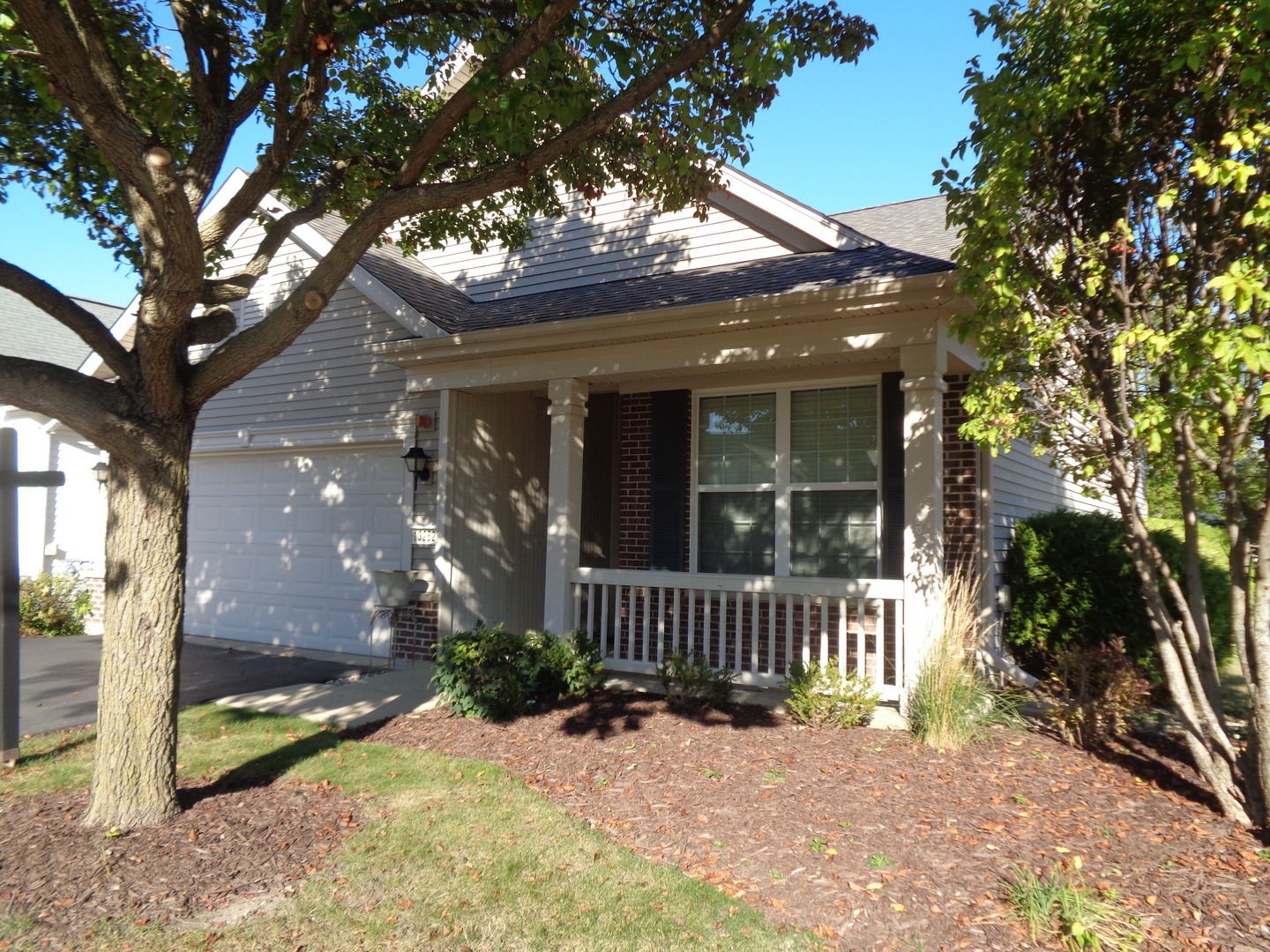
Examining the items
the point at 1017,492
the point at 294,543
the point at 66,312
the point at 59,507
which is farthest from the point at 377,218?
the point at 59,507

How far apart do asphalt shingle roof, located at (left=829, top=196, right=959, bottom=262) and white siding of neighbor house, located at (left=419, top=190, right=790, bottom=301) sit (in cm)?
147

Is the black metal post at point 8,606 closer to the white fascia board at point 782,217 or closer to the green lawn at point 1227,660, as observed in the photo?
the white fascia board at point 782,217

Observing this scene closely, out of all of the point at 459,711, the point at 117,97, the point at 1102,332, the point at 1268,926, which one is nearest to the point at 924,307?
the point at 1102,332

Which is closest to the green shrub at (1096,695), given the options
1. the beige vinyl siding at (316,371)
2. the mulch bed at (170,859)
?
the mulch bed at (170,859)

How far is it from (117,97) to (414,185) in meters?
1.60

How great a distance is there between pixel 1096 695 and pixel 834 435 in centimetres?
311

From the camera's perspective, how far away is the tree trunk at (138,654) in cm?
439

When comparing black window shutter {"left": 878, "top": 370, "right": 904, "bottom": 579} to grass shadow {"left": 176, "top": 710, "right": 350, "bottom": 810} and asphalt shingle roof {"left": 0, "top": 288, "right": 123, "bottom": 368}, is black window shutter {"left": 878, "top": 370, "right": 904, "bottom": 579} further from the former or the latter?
asphalt shingle roof {"left": 0, "top": 288, "right": 123, "bottom": 368}

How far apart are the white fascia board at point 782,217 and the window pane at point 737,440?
1711 mm

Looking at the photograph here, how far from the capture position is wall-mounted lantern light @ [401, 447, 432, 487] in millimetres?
8789

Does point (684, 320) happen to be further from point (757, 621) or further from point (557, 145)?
point (757, 621)

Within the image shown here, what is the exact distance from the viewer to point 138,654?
4434 millimetres

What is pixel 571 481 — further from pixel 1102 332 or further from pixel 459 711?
pixel 1102 332

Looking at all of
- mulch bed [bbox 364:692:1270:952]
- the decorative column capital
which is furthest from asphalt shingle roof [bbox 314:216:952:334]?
mulch bed [bbox 364:692:1270:952]
